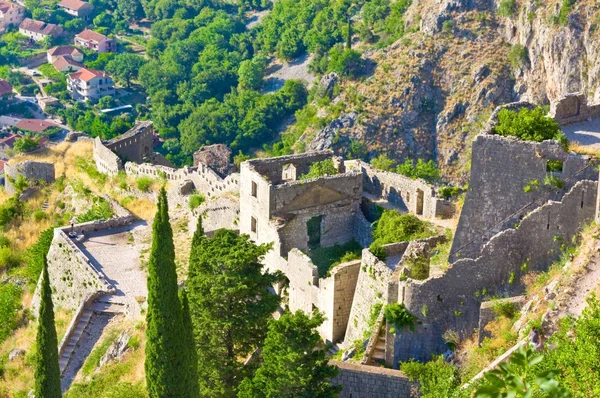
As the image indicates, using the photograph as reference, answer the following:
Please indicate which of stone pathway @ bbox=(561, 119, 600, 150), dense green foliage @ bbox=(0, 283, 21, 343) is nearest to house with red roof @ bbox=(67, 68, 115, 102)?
dense green foliage @ bbox=(0, 283, 21, 343)

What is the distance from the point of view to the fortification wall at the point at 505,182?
2255 centimetres

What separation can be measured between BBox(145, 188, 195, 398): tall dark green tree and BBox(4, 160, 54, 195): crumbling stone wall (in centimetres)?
2585

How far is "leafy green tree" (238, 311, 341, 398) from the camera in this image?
71.0ft

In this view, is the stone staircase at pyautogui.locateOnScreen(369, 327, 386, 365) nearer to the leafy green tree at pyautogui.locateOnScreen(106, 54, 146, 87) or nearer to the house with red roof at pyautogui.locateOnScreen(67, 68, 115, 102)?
the house with red roof at pyautogui.locateOnScreen(67, 68, 115, 102)

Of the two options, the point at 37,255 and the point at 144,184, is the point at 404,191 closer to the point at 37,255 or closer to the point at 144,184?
the point at 144,184

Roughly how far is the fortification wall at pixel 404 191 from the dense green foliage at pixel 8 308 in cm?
1301

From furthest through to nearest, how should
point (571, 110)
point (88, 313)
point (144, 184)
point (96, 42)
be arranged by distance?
1. point (96, 42)
2. point (144, 184)
3. point (88, 313)
4. point (571, 110)

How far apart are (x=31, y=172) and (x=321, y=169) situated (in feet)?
62.3

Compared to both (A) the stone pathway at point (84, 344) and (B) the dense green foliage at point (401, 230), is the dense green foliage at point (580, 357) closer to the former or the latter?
(B) the dense green foliage at point (401, 230)

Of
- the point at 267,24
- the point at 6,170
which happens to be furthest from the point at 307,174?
the point at 267,24

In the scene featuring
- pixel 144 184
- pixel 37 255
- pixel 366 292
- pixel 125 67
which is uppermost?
pixel 366 292

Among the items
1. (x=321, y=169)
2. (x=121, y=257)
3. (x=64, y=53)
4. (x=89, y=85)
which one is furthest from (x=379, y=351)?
(x=64, y=53)

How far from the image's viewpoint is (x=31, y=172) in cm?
4622

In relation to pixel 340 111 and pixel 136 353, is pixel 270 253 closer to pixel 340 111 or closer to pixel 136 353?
pixel 136 353
